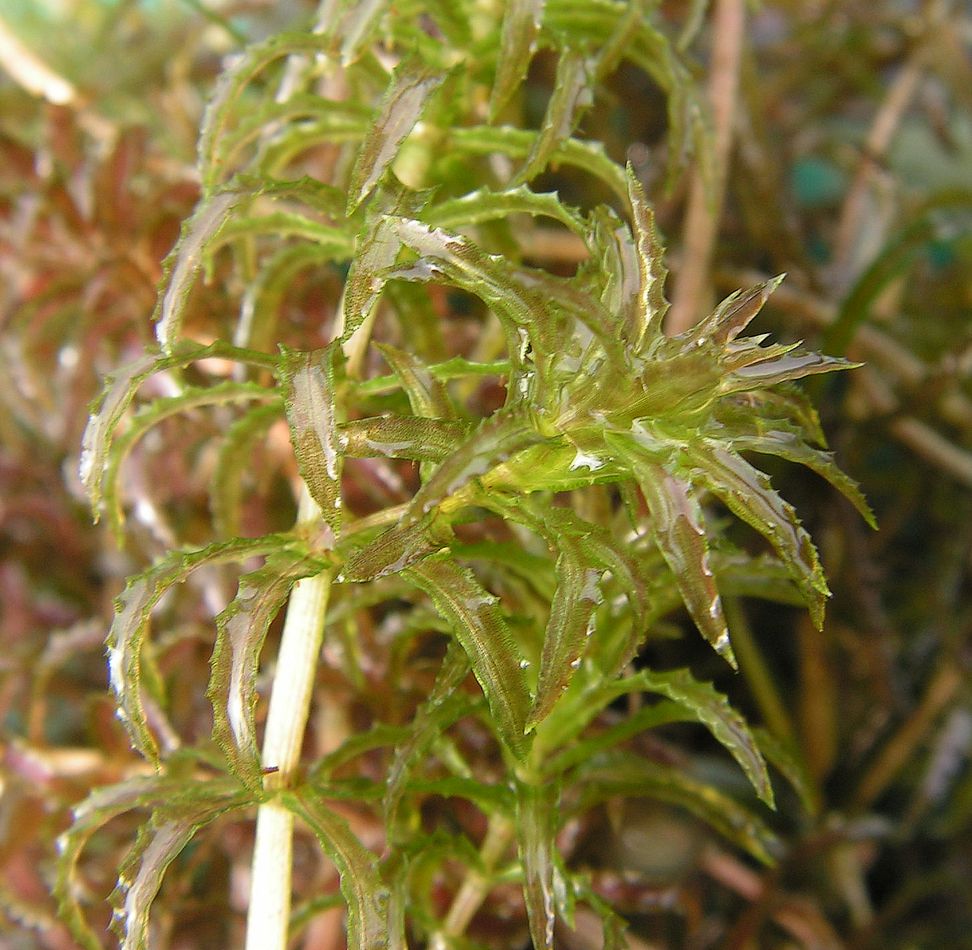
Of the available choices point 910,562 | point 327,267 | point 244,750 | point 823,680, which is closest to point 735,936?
point 823,680

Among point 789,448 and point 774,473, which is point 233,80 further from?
point 774,473

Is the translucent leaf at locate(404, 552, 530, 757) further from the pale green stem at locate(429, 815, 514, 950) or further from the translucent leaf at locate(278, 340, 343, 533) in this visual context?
the pale green stem at locate(429, 815, 514, 950)

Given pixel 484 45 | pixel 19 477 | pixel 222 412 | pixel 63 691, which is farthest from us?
pixel 19 477

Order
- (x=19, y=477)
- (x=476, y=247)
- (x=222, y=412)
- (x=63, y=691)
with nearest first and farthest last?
1. (x=476, y=247)
2. (x=222, y=412)
3. (x=63, y=691)
4. (x=19, y=477)

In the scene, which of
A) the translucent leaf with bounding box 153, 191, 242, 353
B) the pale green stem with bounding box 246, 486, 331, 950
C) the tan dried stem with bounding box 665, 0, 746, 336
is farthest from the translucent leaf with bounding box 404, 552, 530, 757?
the tan dried stem with bounding box 665, 0, 746, 336

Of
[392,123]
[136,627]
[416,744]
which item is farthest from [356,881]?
[392,123]

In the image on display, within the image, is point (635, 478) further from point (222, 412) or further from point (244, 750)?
point (222, 412)
